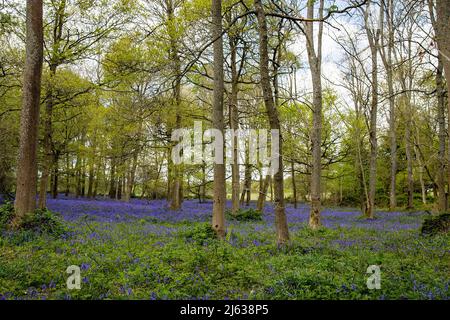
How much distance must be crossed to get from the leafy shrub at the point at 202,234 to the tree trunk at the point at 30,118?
4501 mm

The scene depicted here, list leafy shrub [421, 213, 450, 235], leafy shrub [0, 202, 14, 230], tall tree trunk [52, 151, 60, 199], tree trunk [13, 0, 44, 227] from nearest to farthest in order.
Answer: leafy shrub [0, 202, 14, 230], tree trunk [13, 0, 44, 227], leafy shrub [421, 213, 450, 235], tall tree trunk [52, 151, 60, 199]

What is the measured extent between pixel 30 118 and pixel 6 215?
2.72 meters

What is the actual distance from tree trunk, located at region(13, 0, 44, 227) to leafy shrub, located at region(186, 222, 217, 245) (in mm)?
4501

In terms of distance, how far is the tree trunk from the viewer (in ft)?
30.9

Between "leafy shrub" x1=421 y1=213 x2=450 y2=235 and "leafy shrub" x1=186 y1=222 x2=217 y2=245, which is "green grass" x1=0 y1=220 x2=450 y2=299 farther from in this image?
"leafy shrub" x1=421 y1=213 x2=450 y2=235

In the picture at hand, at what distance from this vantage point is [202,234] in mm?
8961

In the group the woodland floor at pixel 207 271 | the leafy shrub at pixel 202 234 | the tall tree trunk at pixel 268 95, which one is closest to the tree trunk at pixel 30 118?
the woodland floor at pixel 207 271

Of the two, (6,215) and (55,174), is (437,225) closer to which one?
(6,215)

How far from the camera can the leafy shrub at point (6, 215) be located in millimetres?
9048

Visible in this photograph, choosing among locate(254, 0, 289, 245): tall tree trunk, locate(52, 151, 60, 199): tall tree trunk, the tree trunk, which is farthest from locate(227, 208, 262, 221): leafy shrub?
locate(52, 151, 60, 199): tall tree trunk

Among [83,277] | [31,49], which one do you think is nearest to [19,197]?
[31,49]

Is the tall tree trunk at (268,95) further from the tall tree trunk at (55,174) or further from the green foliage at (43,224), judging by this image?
the tall tree trunk at (55,174)
